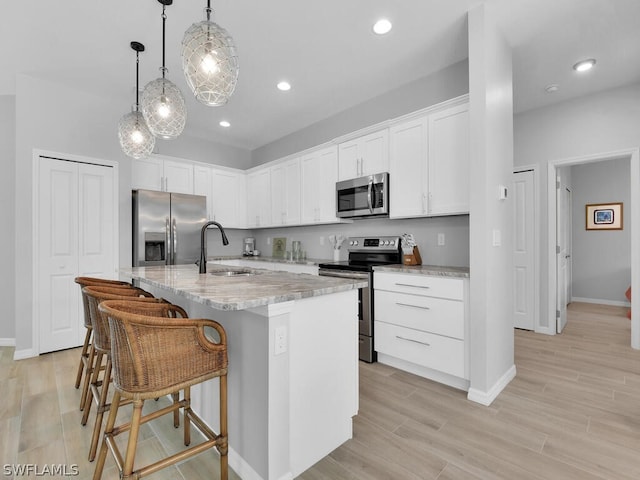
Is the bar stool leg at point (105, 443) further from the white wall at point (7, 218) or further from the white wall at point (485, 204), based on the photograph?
the white wall at point (7, 218)

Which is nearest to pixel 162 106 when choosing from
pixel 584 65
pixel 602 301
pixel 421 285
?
pixel 421 285

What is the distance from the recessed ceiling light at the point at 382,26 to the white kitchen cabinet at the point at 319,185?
4.74 ft

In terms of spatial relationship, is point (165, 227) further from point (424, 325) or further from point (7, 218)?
point (424, 325)

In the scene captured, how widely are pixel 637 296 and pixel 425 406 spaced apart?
2950 millimetres

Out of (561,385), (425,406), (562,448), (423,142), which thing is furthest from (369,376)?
(423,142)

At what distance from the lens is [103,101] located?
3.78 meters

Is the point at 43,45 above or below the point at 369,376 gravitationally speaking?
above

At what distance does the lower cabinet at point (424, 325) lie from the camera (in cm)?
248

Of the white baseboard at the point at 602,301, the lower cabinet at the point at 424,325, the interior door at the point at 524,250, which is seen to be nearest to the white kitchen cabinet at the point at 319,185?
the lower cabinet at the point at 424,325

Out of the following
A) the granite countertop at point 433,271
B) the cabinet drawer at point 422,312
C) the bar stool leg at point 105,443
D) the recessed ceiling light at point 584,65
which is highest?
the recessed ceiling light at point 584,65

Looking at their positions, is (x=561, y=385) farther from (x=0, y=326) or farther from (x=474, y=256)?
(x=0, y=326)

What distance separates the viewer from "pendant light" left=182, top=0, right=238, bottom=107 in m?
1.64

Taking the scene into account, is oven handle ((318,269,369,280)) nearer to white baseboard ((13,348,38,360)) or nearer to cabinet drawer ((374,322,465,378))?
cabinet drawer ((374,322,465,378))

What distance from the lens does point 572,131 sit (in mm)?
3764
